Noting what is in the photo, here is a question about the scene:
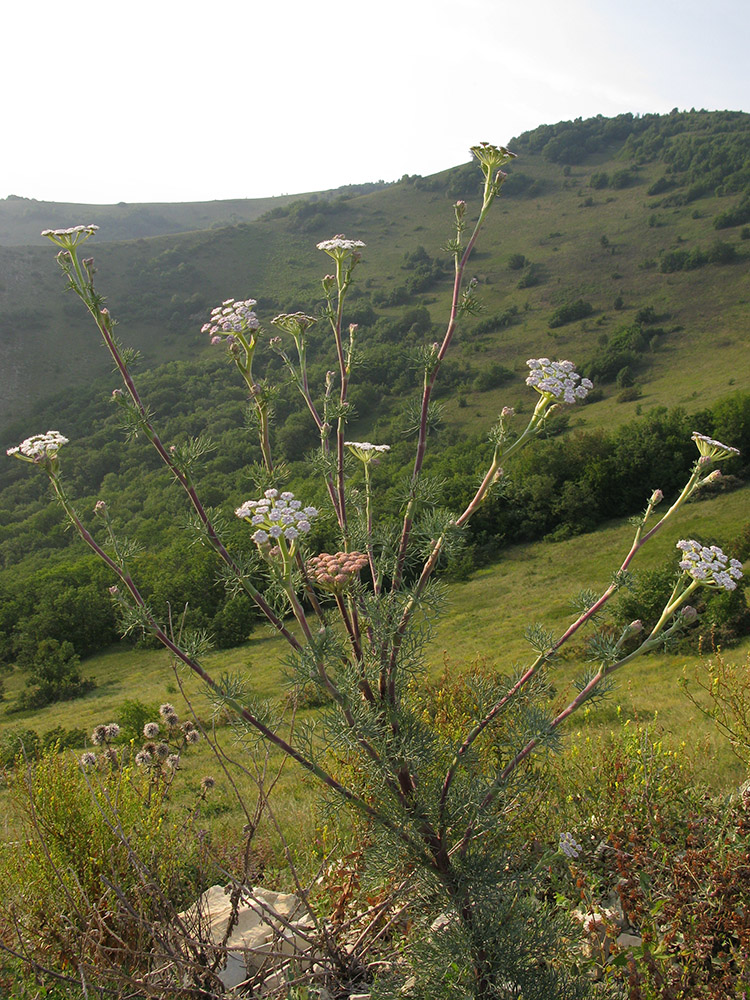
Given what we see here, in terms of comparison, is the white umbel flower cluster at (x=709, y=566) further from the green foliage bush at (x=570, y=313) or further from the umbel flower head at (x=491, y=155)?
the green foliage bush at (x=570, y=313)

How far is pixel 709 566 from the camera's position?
2576 mm

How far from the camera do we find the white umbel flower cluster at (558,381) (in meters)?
2.64

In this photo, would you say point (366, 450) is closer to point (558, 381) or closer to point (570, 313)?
point (558, 381)

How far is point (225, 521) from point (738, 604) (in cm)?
2346

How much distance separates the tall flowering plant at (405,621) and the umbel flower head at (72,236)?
11 millimetres

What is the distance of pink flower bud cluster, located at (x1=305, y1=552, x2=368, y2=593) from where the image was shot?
2613 mm

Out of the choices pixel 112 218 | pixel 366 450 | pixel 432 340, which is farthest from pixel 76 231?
pixel 112 218

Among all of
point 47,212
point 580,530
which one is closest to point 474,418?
point 580,530

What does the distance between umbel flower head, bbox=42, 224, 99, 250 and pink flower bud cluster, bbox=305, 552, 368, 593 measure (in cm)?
174

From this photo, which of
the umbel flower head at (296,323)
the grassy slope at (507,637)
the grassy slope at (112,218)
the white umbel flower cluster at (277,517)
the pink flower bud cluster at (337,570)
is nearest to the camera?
the white umbel flower cluster at (277,517)

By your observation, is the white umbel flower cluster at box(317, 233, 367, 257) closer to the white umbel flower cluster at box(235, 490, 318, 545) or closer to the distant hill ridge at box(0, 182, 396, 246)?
the white umbel flower cluster at box(235, 490, 318, 545)

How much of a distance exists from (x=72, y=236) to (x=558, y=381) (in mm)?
2272

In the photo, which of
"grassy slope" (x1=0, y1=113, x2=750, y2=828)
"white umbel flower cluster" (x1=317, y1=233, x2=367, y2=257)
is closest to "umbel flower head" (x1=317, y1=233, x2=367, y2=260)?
"white umbel flower cluster" (x1=317, y1=233, x2=367, y2=257)

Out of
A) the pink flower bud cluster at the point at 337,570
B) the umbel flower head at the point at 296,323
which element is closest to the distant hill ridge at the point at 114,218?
the umbel flower head at the point at 296,323
